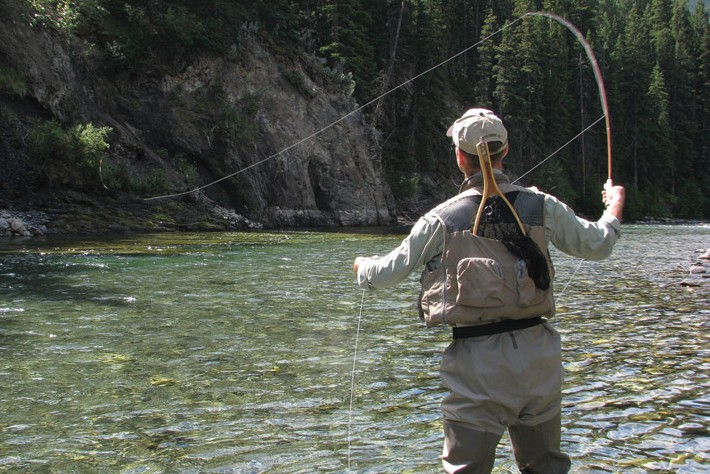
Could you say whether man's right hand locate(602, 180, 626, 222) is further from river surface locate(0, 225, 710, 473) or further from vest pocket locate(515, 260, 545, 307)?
river surface locate(0, 225, 710, 473)

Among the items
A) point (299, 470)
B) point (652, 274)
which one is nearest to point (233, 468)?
point (299, 470)

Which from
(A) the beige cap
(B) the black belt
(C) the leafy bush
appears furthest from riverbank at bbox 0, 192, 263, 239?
(B) the black belt

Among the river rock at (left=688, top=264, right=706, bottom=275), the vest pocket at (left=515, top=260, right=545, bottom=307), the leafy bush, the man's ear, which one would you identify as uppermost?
the leafy bush

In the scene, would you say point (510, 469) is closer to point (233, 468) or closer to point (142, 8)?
point (233, 468)

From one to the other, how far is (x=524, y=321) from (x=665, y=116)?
243 ft

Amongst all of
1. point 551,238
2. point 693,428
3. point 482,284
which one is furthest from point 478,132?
point 693,428

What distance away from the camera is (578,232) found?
3.12 m

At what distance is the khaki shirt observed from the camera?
122 inches

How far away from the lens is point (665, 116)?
6881 cm

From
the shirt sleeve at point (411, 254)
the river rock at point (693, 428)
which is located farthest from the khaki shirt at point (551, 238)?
the river rock at point (693, 428)

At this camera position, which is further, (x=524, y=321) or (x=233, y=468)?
(x=233, y=468)

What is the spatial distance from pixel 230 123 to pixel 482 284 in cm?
3019

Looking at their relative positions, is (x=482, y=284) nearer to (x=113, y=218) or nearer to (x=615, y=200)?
(x=615, y=200)

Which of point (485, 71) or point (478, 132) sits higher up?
point (485, 71)
